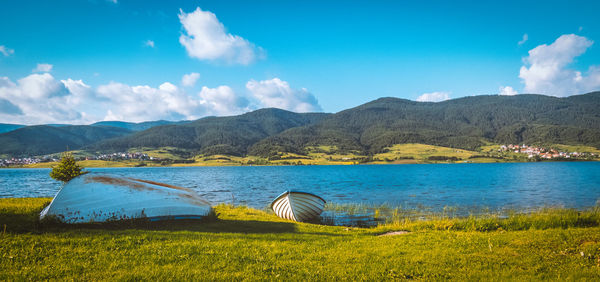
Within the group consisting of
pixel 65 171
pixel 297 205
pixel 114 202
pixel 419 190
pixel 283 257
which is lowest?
pixel 419 190

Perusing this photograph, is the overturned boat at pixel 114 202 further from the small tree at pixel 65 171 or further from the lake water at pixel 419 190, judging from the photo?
the lake water at pixel 419 190

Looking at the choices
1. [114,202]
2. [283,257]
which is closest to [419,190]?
[114,202]

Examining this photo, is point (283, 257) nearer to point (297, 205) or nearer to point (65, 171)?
point (297, 205)

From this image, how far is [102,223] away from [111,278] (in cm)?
915

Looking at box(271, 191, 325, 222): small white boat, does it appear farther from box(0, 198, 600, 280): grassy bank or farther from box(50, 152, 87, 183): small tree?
box(50, 152, 87, 183): small tree

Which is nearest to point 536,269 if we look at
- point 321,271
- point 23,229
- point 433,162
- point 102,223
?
point 321,271

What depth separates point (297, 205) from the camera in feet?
85.0

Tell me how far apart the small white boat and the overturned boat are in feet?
28.1

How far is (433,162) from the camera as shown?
193 metres

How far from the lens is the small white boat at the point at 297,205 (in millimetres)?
25797

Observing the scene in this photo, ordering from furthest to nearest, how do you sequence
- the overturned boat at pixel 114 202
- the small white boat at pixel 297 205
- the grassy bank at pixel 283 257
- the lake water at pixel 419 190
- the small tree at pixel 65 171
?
1. the lake water at pixel 419 190
2. the small tree at pixel 65 171
3. the small white boat at pixel 297 205
4. the overturned boat at pixel 114 202
5. the grassy bank at pixel 283 257

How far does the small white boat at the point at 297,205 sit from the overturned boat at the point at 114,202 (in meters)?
8.55

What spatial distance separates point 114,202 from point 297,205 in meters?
13.9

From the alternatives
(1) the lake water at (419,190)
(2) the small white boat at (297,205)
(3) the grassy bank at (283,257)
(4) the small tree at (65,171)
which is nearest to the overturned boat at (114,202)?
(3) the grassy bank at (283,257)
